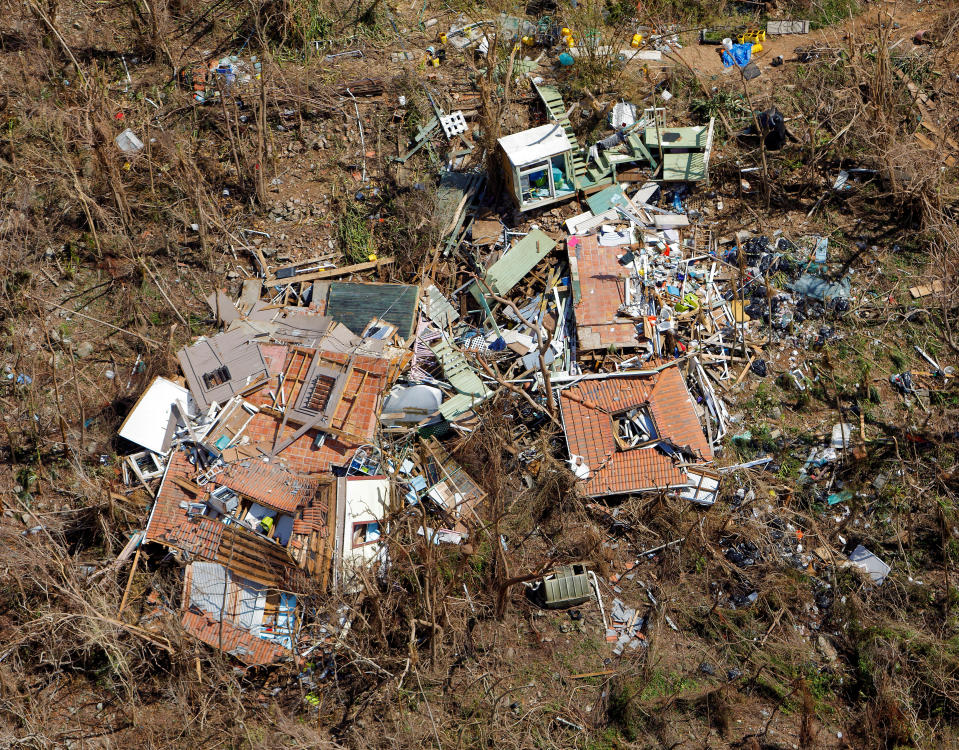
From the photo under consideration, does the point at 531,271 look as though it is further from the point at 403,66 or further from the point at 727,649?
the point at 727,649

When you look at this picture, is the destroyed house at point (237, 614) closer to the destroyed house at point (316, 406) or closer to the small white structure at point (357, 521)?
the small white structure at point (357, 521)

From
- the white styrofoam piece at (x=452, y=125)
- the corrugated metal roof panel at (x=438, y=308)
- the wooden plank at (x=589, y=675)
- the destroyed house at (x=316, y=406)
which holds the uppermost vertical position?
the white styrofoam piece at (x=452, y=125)

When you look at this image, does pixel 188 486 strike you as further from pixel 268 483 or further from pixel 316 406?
pixel 316 406

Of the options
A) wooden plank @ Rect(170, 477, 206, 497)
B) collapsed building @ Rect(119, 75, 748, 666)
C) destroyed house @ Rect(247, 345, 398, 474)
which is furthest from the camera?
destroyed house @ Rect(247, 345, 398, 474)

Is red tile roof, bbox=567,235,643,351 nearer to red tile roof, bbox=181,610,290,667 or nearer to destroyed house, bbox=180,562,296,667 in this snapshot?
destroyed house, bbox=180,562,296,667

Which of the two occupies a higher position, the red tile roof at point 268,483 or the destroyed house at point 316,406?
the destroyed house at point 316,406

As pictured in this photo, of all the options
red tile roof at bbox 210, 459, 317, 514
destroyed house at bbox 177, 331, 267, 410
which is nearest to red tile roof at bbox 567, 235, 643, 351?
red tile roof at bbox 210, 459, 317, 514

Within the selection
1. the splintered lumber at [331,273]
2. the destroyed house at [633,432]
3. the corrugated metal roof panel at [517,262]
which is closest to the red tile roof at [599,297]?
the corrugated metal roof panel at [517,262]

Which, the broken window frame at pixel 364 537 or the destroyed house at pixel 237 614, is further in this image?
the broken window frame at pixel 364 537
